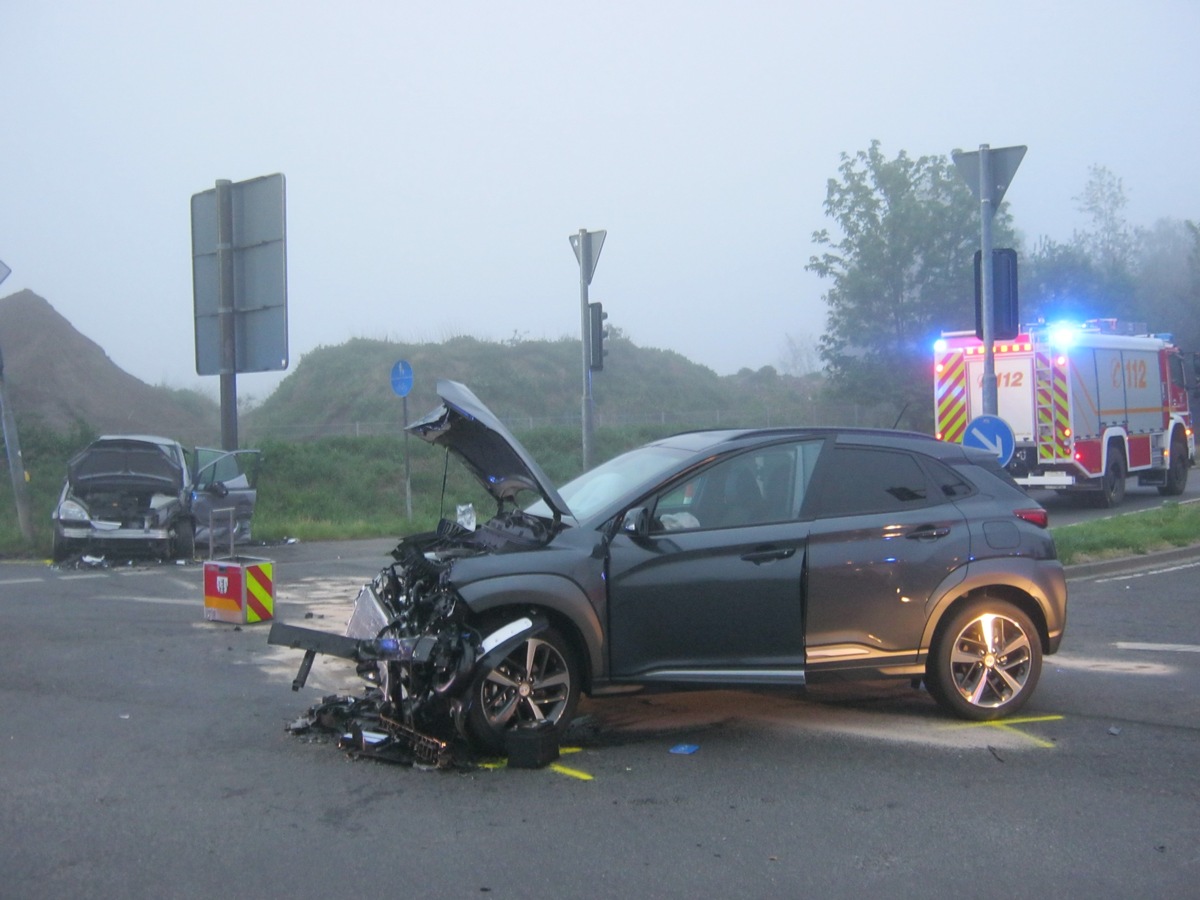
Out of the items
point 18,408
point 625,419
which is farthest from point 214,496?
point 625,419

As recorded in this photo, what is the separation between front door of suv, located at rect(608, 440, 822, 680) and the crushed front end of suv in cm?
Result: 1013

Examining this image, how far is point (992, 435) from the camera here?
40.5 ft

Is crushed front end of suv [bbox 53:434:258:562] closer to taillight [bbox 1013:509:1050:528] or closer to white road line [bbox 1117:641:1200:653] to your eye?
white road line [bbox 1117:641:1200:653]

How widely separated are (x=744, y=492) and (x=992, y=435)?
258 inches

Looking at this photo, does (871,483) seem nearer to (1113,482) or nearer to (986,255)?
(986,255)

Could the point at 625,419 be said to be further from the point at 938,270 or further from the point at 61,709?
the point at 61,709

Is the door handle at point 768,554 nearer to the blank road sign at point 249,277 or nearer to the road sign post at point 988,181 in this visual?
the road sign post at point 988,181

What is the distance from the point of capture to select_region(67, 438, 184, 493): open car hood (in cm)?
1602

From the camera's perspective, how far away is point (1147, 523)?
16.1 meters

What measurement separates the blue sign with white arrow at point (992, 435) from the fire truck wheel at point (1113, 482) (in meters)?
9.43

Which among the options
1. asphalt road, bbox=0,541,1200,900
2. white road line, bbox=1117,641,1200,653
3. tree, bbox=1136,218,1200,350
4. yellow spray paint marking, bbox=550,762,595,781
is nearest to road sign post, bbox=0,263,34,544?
asphalt road, bbox=0,541,1200,900

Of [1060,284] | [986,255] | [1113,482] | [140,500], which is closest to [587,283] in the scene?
[986,255]

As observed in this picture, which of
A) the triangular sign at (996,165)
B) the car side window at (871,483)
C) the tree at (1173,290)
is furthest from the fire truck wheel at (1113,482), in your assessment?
the tree at (1173,290)

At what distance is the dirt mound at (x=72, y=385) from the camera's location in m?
43.5
